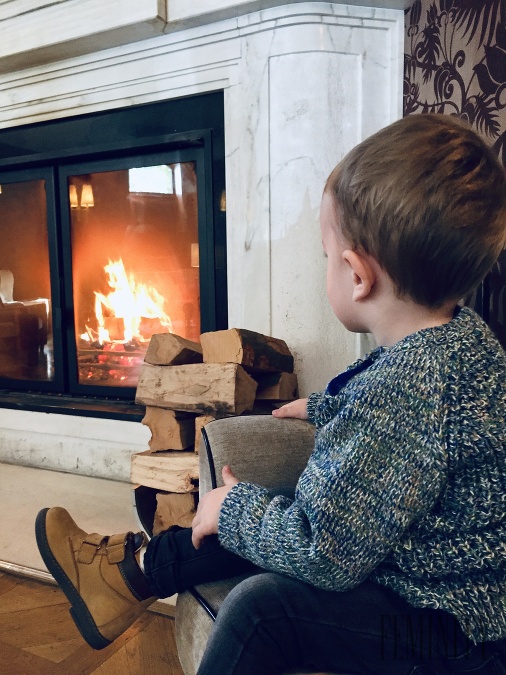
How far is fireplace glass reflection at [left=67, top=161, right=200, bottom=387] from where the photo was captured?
86.3 inches

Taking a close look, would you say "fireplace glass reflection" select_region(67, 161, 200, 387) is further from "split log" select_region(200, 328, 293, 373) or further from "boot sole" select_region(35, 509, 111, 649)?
"boot sole" select_region(35, 509, 111, 649)

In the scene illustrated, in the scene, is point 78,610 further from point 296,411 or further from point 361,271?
point 361,271

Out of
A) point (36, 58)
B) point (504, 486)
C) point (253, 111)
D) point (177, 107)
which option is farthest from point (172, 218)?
point (504, 486)

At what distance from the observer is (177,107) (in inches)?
80.3

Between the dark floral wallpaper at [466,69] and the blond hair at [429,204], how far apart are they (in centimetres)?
72

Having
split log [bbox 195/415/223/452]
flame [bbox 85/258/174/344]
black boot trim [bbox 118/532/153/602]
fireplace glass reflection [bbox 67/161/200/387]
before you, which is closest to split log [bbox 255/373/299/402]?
split log [bbox 195/415/223/452]

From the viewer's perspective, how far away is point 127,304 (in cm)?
236

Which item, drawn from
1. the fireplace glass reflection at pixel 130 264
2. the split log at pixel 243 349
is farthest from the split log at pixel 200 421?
the fireplace glass reflection at pixel 130 264

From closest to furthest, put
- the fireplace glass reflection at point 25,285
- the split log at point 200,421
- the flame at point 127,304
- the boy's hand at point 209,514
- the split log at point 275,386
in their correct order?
the boy's hand at point 209,514 < the split log at point 200,421 < the split log at point 275,386 < the flame at point 127,304 < the fireplace glass reflection at point 25,285

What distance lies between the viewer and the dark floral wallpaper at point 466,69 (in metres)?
1.49

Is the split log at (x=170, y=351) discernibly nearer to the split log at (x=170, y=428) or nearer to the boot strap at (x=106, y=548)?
the split log at (x=170, y=428)

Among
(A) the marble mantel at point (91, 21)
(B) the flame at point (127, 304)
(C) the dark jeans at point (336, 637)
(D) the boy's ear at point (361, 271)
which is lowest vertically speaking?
(C) the dark jeans at point (336, 637)

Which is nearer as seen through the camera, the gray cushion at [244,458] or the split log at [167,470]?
the gray cushion at [244,458]

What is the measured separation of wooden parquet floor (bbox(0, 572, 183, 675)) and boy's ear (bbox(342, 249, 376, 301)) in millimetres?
893
